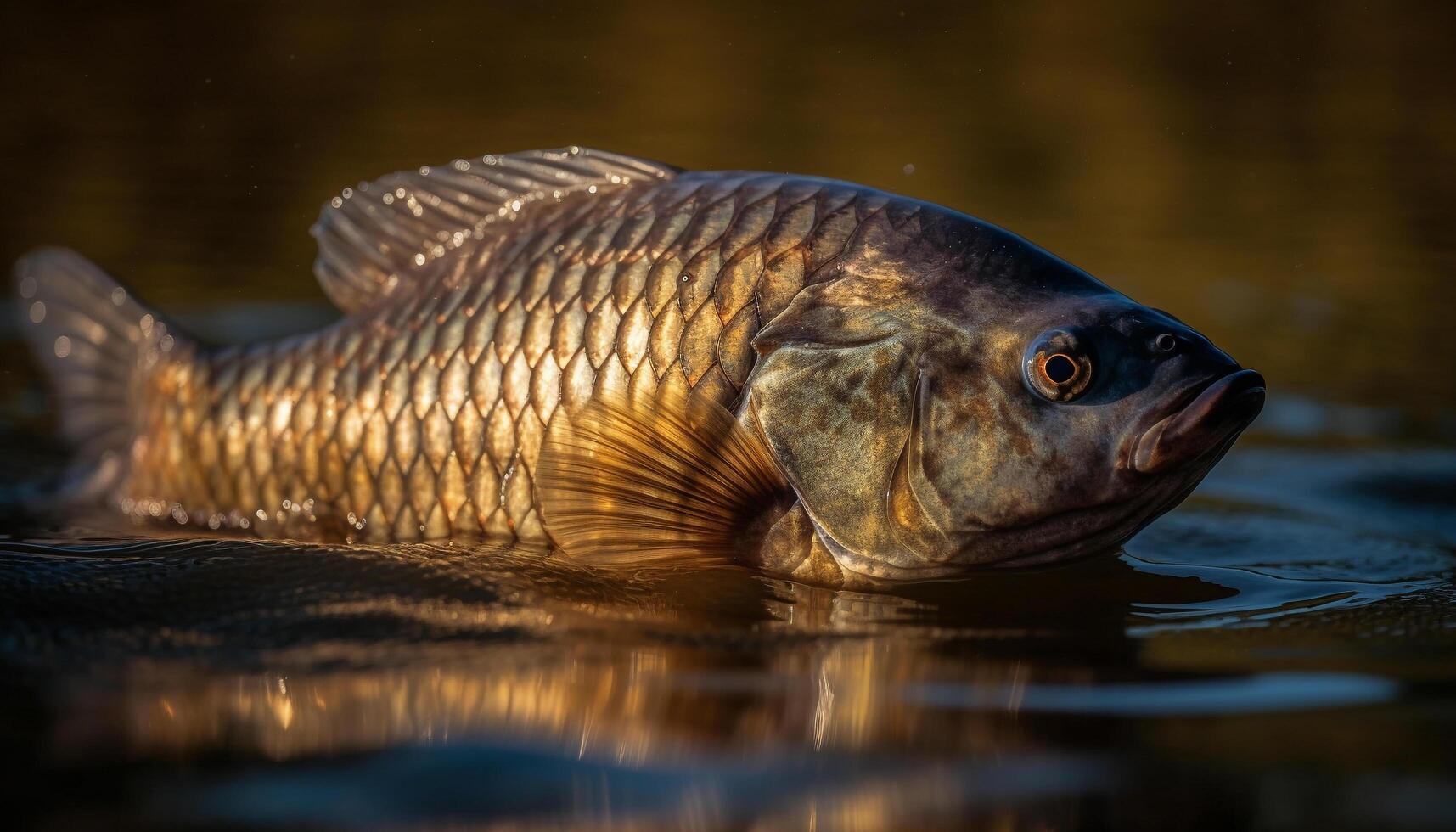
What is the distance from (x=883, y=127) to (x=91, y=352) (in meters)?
8.40

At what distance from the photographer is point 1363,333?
622 centimetres

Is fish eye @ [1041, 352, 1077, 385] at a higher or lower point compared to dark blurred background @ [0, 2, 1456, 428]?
lower

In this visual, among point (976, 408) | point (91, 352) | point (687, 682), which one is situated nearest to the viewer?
point (687, 682)

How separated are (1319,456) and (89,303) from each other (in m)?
3.56

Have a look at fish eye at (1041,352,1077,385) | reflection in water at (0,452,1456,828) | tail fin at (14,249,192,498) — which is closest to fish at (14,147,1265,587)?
fish eye at (1041,352,1077,385)

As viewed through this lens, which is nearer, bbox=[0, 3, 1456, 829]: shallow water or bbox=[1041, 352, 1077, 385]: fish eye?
bbox=[0, 3, 1456, 829]: shallow water

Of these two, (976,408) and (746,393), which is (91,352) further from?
(976,408)

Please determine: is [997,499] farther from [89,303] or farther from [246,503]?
[89,303]

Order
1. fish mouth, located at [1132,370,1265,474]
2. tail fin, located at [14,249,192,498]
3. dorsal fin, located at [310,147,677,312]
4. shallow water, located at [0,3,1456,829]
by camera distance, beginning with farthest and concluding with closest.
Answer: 1. tail fin, located at [14,249,192,498]
2. dorsal fin, located at [310,147,677,312]
3. fish mouth, located at [1132,370,1265,474]
4. shallow water, located at [0,3,1456,829]

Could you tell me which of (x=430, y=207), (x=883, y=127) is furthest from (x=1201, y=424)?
(x=883, y=127)

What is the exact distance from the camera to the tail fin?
12.8 ft

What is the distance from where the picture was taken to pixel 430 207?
365 cm

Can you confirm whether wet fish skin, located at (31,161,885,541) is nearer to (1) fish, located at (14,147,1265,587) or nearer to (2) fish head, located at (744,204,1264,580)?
(1) fish, located at (14,147,1265,587)

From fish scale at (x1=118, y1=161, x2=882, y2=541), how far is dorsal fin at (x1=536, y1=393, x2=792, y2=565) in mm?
103
